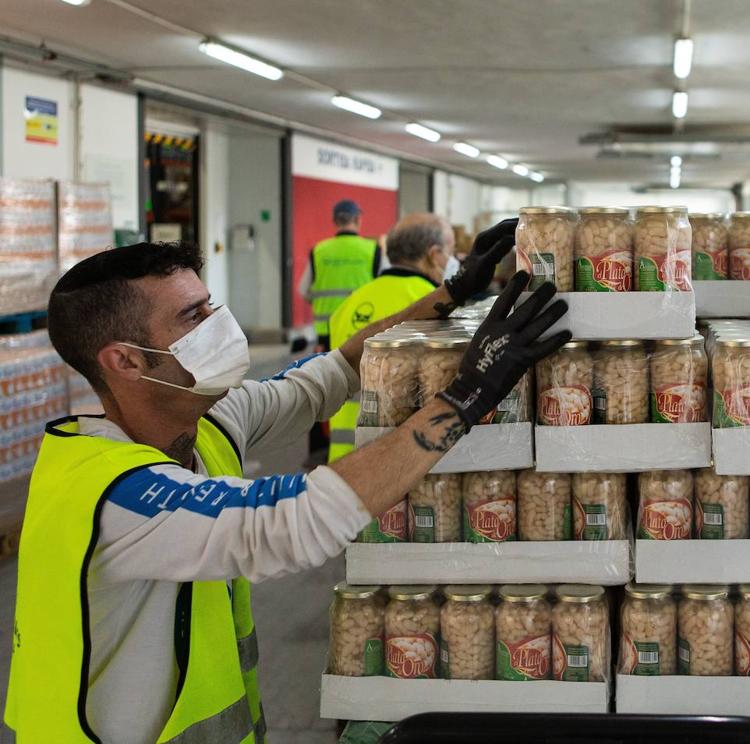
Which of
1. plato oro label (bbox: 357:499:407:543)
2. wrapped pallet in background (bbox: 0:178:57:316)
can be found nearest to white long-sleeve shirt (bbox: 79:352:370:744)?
plato oro label (bbox: 357:499:407:543)

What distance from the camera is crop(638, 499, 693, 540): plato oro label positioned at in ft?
7.13

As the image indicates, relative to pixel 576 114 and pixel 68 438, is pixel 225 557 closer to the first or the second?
pixel 68 438

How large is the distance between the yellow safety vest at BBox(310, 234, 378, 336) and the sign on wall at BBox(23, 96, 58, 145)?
2872 mm

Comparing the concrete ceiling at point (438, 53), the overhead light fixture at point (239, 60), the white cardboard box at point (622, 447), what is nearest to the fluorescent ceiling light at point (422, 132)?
the concrete ceiling at point (438, 53)

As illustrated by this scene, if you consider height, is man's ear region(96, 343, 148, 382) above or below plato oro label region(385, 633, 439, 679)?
above

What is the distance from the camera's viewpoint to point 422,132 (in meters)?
16.6

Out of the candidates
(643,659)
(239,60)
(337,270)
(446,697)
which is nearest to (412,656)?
(446,697)

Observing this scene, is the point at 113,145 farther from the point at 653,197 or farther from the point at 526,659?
the point at 653,197

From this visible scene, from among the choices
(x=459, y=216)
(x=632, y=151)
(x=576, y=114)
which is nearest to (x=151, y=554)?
(x=576, y=114)

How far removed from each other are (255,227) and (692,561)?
13.4 metres

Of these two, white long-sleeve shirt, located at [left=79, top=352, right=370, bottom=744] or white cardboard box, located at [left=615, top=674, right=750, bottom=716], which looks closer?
white long-sleeve shirt, located at [left=79, top=352, right=370, bottom=744]

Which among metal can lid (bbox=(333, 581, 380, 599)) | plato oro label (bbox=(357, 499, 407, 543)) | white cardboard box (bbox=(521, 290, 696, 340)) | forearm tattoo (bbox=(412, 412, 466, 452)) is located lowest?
metal can lid (bbox=(333, 581, 380, 599))

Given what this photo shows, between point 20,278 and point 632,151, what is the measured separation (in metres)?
13.5

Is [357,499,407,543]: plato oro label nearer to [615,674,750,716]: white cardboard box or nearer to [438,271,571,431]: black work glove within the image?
[438,271,571,431]: black work glove
